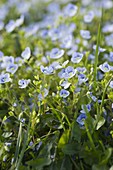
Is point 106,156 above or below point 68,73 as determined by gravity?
below

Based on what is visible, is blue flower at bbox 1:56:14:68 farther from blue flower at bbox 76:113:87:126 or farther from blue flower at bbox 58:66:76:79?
blue flower at bbox 76:113:87:126

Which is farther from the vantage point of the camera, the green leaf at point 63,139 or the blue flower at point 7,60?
the blue flower at point 7,60

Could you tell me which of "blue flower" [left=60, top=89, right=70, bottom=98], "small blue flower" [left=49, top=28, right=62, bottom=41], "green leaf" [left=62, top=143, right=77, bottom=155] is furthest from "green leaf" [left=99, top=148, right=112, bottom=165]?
"small blue flower" [left=49, top=28, right=62, bottom=41]

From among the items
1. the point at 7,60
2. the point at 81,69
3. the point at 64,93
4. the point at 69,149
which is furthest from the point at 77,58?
the point at 69,149

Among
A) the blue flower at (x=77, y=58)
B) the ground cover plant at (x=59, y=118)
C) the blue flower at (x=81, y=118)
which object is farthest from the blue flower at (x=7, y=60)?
the blue flower at (x=81, y=118)

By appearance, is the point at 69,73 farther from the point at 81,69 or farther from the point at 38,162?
the point at 38,162

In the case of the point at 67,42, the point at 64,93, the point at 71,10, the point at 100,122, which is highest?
the point at 71,10

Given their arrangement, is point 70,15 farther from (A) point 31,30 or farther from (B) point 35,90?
(B) point 35,90

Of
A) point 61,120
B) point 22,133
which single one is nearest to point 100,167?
point 61,120

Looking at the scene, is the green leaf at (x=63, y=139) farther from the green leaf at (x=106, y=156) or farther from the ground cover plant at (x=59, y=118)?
the green leaf at (x=106, y=156)

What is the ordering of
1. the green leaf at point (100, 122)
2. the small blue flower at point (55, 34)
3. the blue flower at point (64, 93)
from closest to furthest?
1. the green leaf at point (100, 122)
2. the blue flower at point (64, 93)
3. the small blue flower at point (55, 34)

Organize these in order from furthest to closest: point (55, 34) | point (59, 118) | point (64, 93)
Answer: point (55, 34)
point (64, 93)
point (59, 118)
